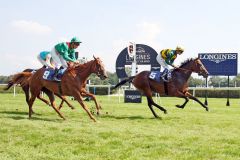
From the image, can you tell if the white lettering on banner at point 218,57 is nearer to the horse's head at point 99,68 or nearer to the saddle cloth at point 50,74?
the horse's head at point 99,68

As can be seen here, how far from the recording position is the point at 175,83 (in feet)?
38.0

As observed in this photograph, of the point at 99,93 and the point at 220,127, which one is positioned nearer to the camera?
the point at 220,127

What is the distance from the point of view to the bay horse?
11562 millimetres

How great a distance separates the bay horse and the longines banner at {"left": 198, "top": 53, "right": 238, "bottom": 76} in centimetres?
950

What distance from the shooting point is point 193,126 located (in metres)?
8.92

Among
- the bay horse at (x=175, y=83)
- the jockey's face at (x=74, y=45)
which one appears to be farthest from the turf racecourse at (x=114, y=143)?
the bay horse at (x=175, y=83)

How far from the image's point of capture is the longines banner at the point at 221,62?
2144cm

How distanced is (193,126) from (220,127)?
0.56 meters

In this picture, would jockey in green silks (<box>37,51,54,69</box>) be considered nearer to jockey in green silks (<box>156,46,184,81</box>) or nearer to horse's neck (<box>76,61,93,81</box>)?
horse's neck (<box>76,61,93,81</box>)

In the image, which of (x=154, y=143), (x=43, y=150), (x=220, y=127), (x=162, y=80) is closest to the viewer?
(x=43, y=150)

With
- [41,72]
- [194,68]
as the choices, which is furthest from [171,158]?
[194,68]

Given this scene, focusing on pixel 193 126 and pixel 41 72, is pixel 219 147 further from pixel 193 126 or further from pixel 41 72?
pixel 41 72

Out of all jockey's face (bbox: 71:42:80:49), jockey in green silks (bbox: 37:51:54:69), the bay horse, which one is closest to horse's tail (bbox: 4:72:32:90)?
jockey in green silks (bbox: 37:51:54:69)

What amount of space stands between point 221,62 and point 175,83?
1065 cm
